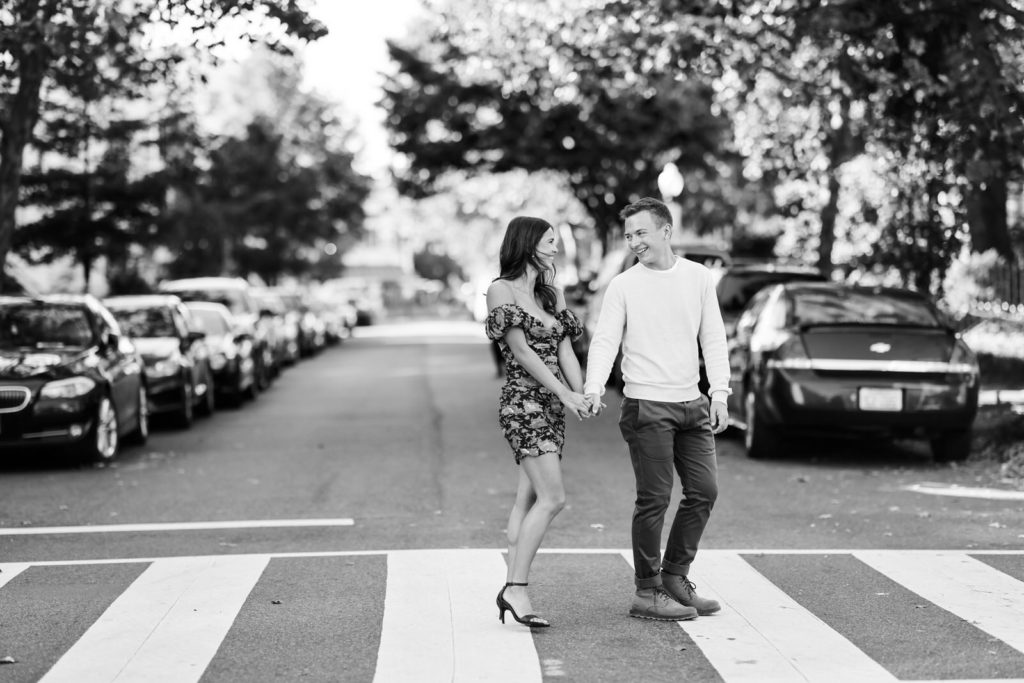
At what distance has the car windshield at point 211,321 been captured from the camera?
67.5 feet

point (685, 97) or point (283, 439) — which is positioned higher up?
point (685, 97)

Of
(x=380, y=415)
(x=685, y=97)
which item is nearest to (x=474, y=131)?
(x=685, y=97)

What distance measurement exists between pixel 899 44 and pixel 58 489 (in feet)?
30.5

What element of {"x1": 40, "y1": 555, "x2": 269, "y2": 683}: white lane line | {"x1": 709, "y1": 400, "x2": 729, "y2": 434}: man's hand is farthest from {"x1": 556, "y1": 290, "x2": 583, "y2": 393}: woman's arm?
{"x1": 40, "y1": 555, "x2": 269, "y2": 683}: white lane line

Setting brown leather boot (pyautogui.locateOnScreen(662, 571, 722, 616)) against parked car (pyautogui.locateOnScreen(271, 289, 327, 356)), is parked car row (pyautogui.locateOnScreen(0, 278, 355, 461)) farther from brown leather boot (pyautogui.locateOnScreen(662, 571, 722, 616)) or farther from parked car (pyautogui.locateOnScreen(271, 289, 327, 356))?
parked car (pyautogui.locateOnScreen(271, 289, 327, 356))

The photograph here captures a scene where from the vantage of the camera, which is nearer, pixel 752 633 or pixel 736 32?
pixel 752 633

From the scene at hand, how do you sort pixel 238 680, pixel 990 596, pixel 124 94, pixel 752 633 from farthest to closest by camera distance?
pixel 124 94
pixel 990 596
pixel 752 633
pixel 238 680

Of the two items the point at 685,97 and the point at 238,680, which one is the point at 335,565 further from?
the point at 685,97

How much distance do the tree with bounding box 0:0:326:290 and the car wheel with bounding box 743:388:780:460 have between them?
5374 mm

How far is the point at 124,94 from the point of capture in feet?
67.9

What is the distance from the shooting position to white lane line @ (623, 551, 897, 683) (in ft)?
18.8

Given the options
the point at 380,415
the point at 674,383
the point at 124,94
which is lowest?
the point at 380,415

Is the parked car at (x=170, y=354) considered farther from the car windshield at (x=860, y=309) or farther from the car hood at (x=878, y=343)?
the car hood at (x=878, y=343)

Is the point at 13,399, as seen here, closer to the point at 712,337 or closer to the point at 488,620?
the point at 488,620
